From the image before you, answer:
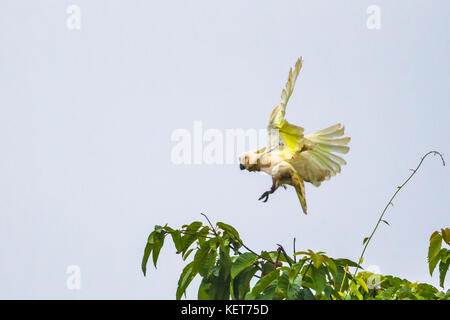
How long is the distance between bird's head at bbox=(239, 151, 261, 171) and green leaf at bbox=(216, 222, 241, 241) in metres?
0.46

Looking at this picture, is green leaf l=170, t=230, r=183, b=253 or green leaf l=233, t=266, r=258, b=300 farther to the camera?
green leaf l=170, t=230, r=183, b=253

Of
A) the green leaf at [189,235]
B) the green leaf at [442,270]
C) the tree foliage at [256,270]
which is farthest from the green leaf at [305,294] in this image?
the green leaf at [442,270]

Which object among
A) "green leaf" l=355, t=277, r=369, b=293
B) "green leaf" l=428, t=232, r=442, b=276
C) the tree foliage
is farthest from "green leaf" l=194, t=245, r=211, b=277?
"green leaf" l=428, t=232, r=442, b=276

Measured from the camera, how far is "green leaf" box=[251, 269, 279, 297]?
129 inches

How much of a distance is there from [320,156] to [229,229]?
68 centimetres

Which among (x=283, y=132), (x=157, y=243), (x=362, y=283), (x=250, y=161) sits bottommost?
(x=362, y=283)

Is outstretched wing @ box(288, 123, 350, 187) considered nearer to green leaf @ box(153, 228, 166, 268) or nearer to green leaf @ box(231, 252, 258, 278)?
green leaf @ box(231, 252, 258, 278)

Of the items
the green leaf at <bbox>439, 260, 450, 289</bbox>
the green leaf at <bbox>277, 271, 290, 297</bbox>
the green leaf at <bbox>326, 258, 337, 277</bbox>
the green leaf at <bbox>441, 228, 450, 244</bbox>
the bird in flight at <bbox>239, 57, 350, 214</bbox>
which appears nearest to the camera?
the green leaf at <bbox>277, 271, 290, 297</bbox>

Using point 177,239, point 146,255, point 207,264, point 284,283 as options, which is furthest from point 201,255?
point 284,283

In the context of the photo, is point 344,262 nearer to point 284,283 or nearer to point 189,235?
point 284,283

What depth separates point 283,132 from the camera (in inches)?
152

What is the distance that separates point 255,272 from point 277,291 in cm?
43

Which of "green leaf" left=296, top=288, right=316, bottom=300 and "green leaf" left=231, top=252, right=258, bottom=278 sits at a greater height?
"green leaf" left=231, top=252, right=258, bottom=278

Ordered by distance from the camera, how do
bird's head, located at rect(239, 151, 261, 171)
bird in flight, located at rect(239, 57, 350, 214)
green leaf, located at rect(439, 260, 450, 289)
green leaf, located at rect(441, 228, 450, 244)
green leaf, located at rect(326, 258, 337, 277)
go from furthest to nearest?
bird's head, located at rect(239, 151, 261, 171), bird in flight, located at rect(239, 57, 350, 214), green leaf, located at rect(439, 260, 450, 289), green leaf, located at rect(441, 228, 450, 244), green leaf, located at rect(326, 258, 337, 277)
